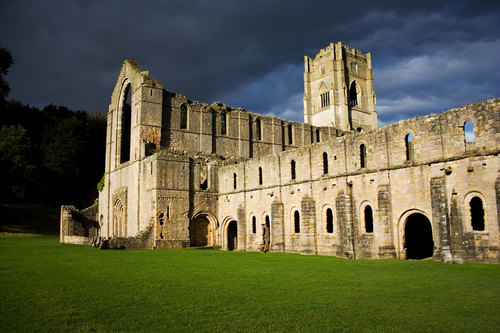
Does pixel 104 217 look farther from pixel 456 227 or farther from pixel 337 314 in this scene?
pixel 337 314

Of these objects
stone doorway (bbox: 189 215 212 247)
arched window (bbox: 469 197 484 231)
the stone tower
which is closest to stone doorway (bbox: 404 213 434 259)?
arched window (bbox: 469 197 484 231)

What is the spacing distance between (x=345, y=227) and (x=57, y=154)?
41937 mm

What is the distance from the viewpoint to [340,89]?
56.7 metres

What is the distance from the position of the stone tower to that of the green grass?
42508 millimetres

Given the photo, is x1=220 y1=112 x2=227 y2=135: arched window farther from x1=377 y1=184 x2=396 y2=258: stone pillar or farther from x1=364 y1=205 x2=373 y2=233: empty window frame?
x1=377 y1=184 x2=396 y2=258: stone pillar

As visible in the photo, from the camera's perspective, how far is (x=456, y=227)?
688 inches

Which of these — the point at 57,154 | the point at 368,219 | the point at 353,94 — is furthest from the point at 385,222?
the point at 57,154

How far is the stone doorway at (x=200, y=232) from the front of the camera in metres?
32.2

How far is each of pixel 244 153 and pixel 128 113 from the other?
1326cm

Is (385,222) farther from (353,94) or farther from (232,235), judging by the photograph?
(353,94)

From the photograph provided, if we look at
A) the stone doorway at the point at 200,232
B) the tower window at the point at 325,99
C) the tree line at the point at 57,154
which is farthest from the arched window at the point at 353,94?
the tree line at the point at 57,154

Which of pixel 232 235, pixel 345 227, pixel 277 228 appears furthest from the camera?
pixel 232 235

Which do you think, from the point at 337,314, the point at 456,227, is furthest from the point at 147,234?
the point at 337,314

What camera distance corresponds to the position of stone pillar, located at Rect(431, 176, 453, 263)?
1758 cm
